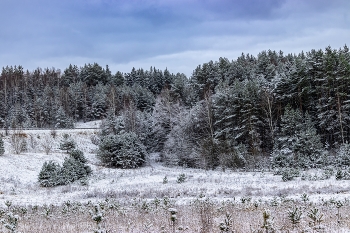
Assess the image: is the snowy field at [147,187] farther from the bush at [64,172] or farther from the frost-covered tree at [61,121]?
the frost-covered tree at [61,121]

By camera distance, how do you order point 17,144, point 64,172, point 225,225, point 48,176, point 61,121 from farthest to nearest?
point 61,121 → point 17,144 → point 64,172 → point 48,176 → point 225,225

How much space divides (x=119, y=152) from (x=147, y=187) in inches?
731

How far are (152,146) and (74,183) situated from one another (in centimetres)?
2478

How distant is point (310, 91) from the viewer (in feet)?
129

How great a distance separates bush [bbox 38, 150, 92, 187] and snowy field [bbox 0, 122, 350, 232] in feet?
2.79

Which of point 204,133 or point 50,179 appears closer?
point 50,179

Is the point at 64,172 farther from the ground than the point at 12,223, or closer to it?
closer to it

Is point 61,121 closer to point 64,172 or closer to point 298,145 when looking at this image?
point 64,172

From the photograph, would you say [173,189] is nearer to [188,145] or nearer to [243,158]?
[243,158]

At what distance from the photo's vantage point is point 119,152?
39938 mm

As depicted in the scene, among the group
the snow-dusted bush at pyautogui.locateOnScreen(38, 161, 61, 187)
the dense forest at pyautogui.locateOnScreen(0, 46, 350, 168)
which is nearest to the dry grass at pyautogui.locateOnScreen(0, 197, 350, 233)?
the snow-dusted bush at pyautogui.locateOnScreen(38, 161, 61, 187)

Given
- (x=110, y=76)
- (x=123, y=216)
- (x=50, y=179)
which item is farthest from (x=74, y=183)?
(x=110, y=76)

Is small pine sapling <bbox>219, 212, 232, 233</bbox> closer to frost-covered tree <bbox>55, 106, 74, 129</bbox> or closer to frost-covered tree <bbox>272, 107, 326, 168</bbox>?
frost-covered tree <bbox>272, 107, 326, 168</bbox>

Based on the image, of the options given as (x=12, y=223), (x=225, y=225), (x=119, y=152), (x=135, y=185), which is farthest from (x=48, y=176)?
(x=225, y=225)
